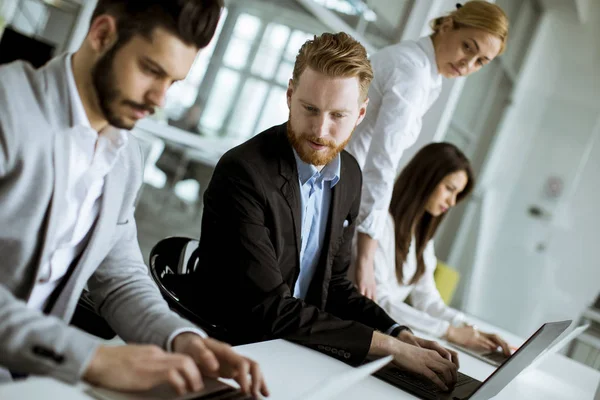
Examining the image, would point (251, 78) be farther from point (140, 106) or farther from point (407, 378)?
point (140, 106)

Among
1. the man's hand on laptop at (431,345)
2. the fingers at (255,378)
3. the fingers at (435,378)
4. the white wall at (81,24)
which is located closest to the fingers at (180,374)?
the fingers at (255,378)

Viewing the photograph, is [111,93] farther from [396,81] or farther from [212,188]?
[396,81]

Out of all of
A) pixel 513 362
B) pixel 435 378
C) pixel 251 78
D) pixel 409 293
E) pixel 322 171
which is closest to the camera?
pixel 513 362

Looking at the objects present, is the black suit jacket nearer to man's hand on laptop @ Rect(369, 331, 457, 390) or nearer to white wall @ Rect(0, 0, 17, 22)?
man's hand on laptop @ Rect(369, 331, 457, 390)

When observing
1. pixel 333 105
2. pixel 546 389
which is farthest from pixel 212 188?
pixel 546 389

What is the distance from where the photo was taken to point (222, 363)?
936 millimetres

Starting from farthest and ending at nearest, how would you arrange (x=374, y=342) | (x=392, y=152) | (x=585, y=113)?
1. (x=585, y=113)
2. (x=392, y=152)
3. (x=374, y=342)

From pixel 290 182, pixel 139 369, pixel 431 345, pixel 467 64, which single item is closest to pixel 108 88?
pixel 139 369

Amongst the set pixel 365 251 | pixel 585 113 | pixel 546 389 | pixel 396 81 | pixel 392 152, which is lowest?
pixel 546 389

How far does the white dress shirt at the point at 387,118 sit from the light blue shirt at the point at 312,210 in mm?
354

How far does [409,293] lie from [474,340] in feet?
1.61

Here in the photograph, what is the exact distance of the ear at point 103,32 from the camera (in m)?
0.82

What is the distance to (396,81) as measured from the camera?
2111 millimetres

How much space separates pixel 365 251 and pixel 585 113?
13.6 feet
